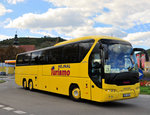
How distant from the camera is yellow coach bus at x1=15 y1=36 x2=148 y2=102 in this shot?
9344mm

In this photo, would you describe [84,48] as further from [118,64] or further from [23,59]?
[23,59]

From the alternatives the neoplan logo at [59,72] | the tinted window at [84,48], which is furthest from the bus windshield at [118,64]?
the neoplan logo at [59,72]

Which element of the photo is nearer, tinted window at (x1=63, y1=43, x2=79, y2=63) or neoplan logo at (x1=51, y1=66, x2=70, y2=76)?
tinted window at (x1=63, y1=43, x2=79, y2=63)

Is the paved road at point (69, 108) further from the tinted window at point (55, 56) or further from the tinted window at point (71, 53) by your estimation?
the tinted window at point (55, 56)

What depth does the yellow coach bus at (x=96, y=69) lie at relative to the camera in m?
9.34

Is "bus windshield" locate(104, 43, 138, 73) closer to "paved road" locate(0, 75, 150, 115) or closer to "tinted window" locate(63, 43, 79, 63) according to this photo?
"paved road" locate(0, 75, 150, 115)

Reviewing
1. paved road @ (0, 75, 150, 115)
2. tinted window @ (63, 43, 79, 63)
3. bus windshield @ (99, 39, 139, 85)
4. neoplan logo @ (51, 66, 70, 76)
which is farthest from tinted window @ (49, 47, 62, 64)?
bus windshield @ (99, 39, 139, 85)

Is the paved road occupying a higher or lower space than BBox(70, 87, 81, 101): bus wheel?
lower

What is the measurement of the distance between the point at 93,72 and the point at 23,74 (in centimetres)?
1091

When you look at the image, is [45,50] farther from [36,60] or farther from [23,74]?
[23,74]

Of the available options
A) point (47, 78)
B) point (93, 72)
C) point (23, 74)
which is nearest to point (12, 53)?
point (23, 74)

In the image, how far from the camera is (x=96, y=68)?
32.0 feet

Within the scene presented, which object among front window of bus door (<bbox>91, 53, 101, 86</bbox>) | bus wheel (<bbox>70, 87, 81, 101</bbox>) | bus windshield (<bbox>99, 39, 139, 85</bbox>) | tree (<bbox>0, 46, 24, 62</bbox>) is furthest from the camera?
tree (<bbox>0, 46, 24, 62</bbox>)

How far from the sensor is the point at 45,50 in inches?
600
